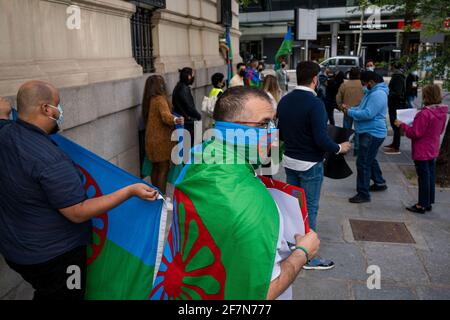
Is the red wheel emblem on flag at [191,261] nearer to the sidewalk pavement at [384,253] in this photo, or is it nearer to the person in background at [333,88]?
the sidewalk pavement at [384,253]

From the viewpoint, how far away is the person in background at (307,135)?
4.21m

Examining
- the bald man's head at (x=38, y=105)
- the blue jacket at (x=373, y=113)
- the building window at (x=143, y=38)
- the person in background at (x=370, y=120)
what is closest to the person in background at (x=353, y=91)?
the person in background at (x=370, y=120)

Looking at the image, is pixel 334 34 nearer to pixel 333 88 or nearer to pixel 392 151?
pixel 333 88

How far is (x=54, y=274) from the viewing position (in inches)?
99.9

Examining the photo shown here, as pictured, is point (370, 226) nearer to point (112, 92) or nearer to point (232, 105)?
point (112, 92)

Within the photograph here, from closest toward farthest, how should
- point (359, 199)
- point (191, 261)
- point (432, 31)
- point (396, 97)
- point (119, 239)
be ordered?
1. point (191, 261)
2. point (119, 239)
3. point (359, 199)
4. point (432, 31)
5. point (396, 97)

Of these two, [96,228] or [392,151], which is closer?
[96,228]

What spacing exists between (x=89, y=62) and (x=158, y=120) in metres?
1.25

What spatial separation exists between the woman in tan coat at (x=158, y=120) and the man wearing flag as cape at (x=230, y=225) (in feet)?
13.0

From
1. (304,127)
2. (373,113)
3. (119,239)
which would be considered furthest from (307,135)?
(119,239)

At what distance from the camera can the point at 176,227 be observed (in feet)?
6.52

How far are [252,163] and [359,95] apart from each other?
7885 millimetres

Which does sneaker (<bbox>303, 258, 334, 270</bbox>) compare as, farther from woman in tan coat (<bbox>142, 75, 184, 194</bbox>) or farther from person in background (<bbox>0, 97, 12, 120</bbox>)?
person in background (<bbox>0, 97, 12, 120</bbox>)
